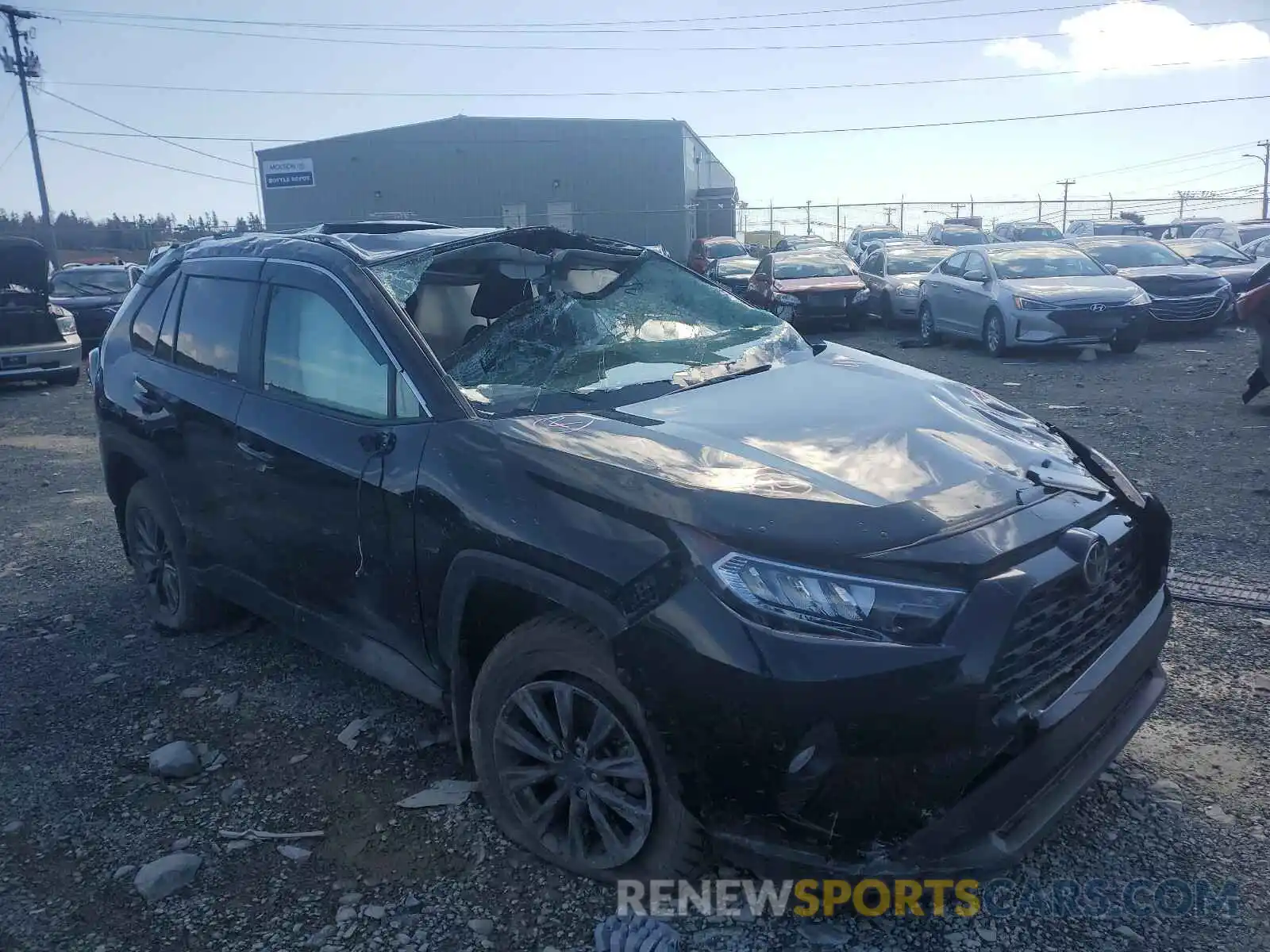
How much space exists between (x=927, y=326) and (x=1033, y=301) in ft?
A: 8.49

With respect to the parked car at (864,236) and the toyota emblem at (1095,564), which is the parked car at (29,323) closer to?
the toyota emblem at (1095,564)

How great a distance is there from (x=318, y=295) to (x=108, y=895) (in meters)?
2.06

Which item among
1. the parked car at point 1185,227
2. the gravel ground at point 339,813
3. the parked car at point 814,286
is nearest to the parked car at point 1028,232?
the parked car at point 1185,227

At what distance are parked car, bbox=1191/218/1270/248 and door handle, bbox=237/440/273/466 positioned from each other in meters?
23.9

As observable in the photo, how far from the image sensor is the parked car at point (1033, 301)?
12.4m

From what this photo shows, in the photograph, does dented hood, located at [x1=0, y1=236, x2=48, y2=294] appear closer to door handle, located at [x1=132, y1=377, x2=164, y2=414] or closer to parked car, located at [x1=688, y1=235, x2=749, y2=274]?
door handle, located at [x1=132, y1=377, x2=164, y2=414]

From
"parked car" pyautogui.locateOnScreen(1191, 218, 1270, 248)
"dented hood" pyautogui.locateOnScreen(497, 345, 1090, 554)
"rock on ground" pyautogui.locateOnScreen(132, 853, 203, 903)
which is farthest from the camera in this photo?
"parked car" pyautogui.locateOnScreen(1191, 218, 1270, 248)

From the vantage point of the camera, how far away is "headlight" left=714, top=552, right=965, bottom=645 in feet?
7.68

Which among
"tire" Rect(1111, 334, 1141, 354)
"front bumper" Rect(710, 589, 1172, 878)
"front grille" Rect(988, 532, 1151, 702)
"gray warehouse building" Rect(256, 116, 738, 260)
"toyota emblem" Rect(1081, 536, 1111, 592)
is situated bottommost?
"tire" Rect(1111, 334, 1141, 354)

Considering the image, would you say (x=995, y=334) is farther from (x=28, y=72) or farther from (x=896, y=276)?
(x=28, y=72)

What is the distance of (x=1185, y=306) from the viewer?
13977mm

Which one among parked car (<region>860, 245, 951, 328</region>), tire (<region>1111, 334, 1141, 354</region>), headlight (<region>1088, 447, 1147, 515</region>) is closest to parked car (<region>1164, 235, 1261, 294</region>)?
tire (<region>1111, 334, 1141, 354</region>)

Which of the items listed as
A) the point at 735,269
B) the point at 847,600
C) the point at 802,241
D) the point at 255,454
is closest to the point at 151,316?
the point at 255,454

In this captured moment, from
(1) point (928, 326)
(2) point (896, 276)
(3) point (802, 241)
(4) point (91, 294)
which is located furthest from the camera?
(3) point (802, 241)
